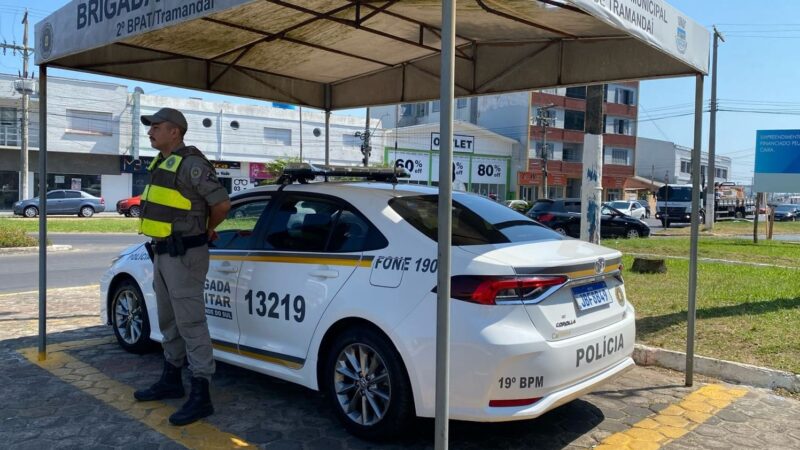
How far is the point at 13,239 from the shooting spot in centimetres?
1547

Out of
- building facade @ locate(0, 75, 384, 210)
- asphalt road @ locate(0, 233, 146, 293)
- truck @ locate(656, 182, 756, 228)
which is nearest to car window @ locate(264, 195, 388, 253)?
asphalt road @ locate(0, 233, 146, 293)

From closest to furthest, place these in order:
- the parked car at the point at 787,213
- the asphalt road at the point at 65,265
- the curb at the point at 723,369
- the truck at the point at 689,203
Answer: the curb at the point at 723,369
the asphalt road at the point at 65,265
the truck at the point at 689,203
the parked car at the point at 787,213

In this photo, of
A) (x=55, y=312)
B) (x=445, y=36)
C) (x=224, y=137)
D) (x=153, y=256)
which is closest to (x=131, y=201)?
(x=224, y=137)

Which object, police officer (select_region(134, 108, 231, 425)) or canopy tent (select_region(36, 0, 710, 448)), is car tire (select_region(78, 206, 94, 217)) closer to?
canopy tent (select_region(36, 0, 710, 448))

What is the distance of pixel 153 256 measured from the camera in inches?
170

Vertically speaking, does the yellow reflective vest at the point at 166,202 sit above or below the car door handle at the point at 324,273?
above

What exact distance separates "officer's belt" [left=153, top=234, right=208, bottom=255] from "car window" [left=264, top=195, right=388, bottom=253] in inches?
18.7

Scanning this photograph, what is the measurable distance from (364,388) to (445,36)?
2117 mm

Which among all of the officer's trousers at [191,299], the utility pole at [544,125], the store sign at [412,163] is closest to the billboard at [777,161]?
the store sign at [412,163]

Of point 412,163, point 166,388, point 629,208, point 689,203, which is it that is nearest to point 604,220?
point 412,163

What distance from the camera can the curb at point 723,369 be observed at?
5.02 metres

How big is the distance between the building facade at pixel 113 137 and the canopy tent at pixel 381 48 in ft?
109

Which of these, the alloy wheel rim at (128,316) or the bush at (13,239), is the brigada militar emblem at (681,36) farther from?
the bush at (13,239)

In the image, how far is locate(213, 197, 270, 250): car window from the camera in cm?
464
